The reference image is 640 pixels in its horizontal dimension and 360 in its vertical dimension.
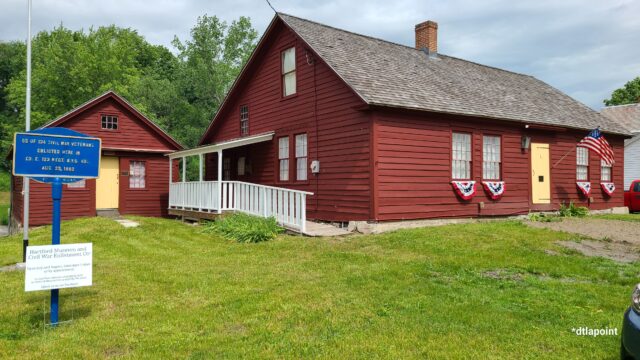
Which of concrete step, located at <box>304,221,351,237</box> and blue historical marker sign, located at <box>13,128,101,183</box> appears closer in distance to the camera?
blue historical marker sign, located at <box>13,128,101,183</box>

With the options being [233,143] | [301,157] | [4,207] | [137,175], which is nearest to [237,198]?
[233,143]

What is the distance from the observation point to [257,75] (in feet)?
60.6

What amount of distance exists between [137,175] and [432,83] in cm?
1303

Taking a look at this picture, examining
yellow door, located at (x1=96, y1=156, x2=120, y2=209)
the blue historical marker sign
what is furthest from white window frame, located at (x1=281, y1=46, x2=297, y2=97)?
the blue historical marker sign

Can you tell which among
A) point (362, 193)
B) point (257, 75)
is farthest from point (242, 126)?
point (362, 193)

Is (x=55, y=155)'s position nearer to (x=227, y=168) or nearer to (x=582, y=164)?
(x=227, y=168)

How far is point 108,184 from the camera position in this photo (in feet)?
66.3

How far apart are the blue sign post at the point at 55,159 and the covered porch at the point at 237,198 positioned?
6743mm

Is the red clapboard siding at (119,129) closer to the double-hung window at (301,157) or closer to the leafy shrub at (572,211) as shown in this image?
the double-hung window at (301,157)

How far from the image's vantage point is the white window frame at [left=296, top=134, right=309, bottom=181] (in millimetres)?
15641

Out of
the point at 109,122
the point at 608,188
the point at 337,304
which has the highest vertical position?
A: the point at 109,122

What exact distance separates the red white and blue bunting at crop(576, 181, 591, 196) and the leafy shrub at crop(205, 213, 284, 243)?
40.4 ft

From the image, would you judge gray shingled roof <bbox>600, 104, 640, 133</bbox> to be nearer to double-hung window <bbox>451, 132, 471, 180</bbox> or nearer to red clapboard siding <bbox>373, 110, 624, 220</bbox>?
red clapboard siding <bbox>373, 110, 624, 220</bbox>

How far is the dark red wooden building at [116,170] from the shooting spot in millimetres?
19141
